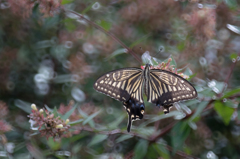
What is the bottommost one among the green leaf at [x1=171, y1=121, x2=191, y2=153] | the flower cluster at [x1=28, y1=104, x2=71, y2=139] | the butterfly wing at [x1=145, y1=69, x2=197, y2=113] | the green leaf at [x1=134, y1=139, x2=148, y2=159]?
the green leaf at [x1=134, y1=139, x2=148, y2=159]

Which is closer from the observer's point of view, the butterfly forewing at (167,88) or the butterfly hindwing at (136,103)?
the butterfly forewing at (167,88)

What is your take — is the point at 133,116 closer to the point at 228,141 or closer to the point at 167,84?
the point at 167,84

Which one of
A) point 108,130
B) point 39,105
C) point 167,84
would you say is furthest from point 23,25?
point 167,84

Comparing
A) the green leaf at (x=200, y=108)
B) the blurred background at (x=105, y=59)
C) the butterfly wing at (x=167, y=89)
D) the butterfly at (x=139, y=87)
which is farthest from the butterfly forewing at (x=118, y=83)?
the green leaf at (x=200, y=108)

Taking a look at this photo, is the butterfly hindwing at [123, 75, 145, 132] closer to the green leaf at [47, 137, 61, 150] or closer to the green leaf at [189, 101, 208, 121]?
the green leaf at [189, 101, 208, 121]

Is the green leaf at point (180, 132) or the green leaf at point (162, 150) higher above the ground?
the green leaf at point (180, 132)

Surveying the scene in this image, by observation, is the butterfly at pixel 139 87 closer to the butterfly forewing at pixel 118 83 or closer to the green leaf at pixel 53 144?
the butterfly forewing at pixel 118 83

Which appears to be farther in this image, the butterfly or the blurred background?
the blurred background

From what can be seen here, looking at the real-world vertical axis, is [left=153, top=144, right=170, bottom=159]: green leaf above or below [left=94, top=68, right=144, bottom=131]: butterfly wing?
below

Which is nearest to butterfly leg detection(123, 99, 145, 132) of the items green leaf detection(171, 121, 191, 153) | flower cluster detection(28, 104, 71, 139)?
green leaf detection(171, 121, 191, 153)
